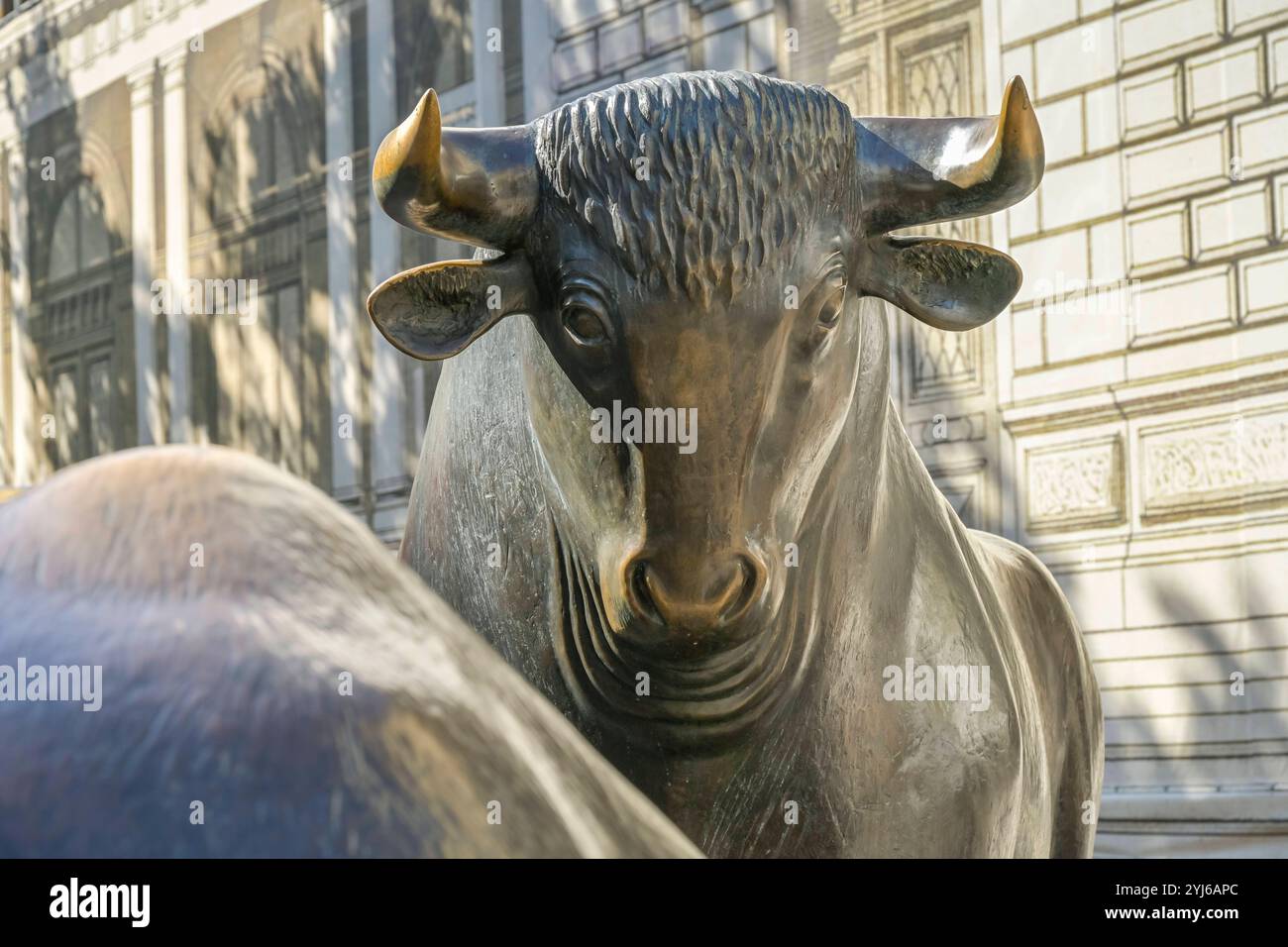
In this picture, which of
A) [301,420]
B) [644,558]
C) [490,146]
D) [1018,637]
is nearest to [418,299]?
[490,146]

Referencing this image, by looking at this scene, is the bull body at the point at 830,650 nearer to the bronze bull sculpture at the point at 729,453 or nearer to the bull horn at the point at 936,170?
the bronze bull sculpture at the point at 729,453

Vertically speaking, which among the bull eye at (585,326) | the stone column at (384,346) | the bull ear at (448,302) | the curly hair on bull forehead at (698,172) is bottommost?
the bull eye at (585,326)

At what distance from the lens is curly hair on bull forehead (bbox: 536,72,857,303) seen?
8.18 feet

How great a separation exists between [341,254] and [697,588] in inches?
675

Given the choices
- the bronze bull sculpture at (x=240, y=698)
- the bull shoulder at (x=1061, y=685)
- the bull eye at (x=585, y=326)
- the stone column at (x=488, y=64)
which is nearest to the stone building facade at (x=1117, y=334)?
the stone column at (x=488, y=64)

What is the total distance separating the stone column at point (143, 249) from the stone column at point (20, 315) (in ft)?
12.0

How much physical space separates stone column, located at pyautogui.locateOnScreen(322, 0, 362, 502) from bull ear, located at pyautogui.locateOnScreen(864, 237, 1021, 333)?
50.8 ft

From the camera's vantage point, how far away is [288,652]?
0.52 m

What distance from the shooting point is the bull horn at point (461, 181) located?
261 centimetres

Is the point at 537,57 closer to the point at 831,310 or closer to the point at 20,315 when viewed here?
the point at 831,310

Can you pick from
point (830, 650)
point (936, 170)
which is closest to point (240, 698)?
point (830, 650)

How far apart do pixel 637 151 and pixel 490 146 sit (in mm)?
311

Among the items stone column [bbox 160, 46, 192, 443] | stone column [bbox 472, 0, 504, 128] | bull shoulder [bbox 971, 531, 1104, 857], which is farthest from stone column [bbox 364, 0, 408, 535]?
bull shoulder [bbox 971, 531, 1104, 857]
